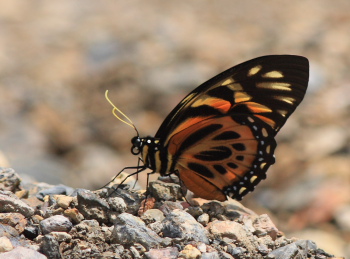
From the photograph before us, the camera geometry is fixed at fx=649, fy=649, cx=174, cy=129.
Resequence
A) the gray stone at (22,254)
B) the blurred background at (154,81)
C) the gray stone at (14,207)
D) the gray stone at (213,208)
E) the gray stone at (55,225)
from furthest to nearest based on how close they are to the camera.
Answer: the blurred background at (154,81), the gray stone at (213,208), the gray stone at (14,207), the gray stone at (55,225), the gray stone at (22,254)

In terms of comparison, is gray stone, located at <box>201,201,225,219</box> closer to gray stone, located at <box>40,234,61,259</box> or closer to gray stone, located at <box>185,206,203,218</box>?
gray stone, located at <box>185,206,203,218</box>

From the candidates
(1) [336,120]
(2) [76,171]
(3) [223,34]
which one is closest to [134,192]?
(2) [76,171]

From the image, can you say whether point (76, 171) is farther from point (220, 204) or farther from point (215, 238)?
point (215, 238)

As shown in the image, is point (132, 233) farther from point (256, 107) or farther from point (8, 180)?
point (256, 107)

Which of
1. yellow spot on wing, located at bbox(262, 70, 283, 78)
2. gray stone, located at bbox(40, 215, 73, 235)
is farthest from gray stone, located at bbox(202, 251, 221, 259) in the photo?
yellow spot on wing, located at bbox(262, 70, 283, 78)

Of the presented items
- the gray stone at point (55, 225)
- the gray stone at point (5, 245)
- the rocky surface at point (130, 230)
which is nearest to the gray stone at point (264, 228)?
the rocky surface at point (130, 230)

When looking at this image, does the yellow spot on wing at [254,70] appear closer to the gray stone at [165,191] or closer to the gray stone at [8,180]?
the gray stone at [165,191]
